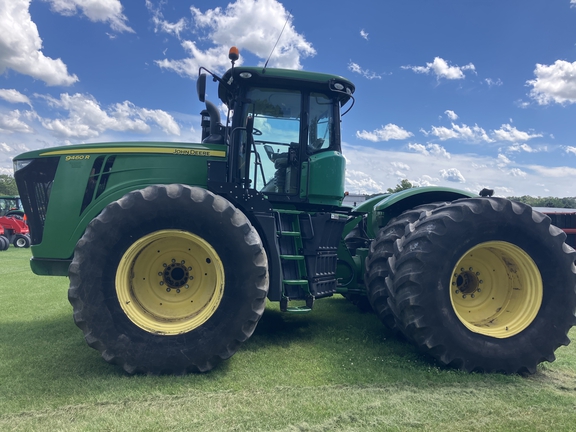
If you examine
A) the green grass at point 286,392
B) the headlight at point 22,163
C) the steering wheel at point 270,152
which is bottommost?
the green grass at point 286,392

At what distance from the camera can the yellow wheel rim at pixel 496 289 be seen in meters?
3.53

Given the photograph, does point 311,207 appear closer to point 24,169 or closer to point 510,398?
point 510,398

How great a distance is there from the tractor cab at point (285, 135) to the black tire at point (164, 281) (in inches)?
36.1

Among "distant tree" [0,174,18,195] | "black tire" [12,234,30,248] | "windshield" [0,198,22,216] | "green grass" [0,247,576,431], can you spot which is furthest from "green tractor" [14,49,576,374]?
"distant tree" [0,174,18,195]

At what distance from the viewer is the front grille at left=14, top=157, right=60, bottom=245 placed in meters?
4.14

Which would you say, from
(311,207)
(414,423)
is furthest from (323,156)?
(414,423)

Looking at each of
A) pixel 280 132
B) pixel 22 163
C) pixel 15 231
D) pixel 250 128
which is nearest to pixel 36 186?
pixel 22 163

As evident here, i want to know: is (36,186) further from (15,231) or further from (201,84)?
(15,231)

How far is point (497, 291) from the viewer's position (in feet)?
12.3

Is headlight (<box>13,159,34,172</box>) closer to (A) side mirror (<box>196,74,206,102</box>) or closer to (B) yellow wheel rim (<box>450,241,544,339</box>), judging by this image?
(A) side mirror (<box>196,74,206,102</box>)

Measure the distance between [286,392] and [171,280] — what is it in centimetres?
147

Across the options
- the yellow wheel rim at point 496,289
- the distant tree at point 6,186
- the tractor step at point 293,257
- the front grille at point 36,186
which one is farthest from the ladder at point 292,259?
the distant tree at point 6,186

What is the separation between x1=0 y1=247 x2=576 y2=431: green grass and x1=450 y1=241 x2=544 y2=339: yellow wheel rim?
0.47 meters

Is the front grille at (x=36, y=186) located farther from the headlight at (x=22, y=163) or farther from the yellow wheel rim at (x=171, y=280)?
the yellow wheel rim at (x=171, y=280)
